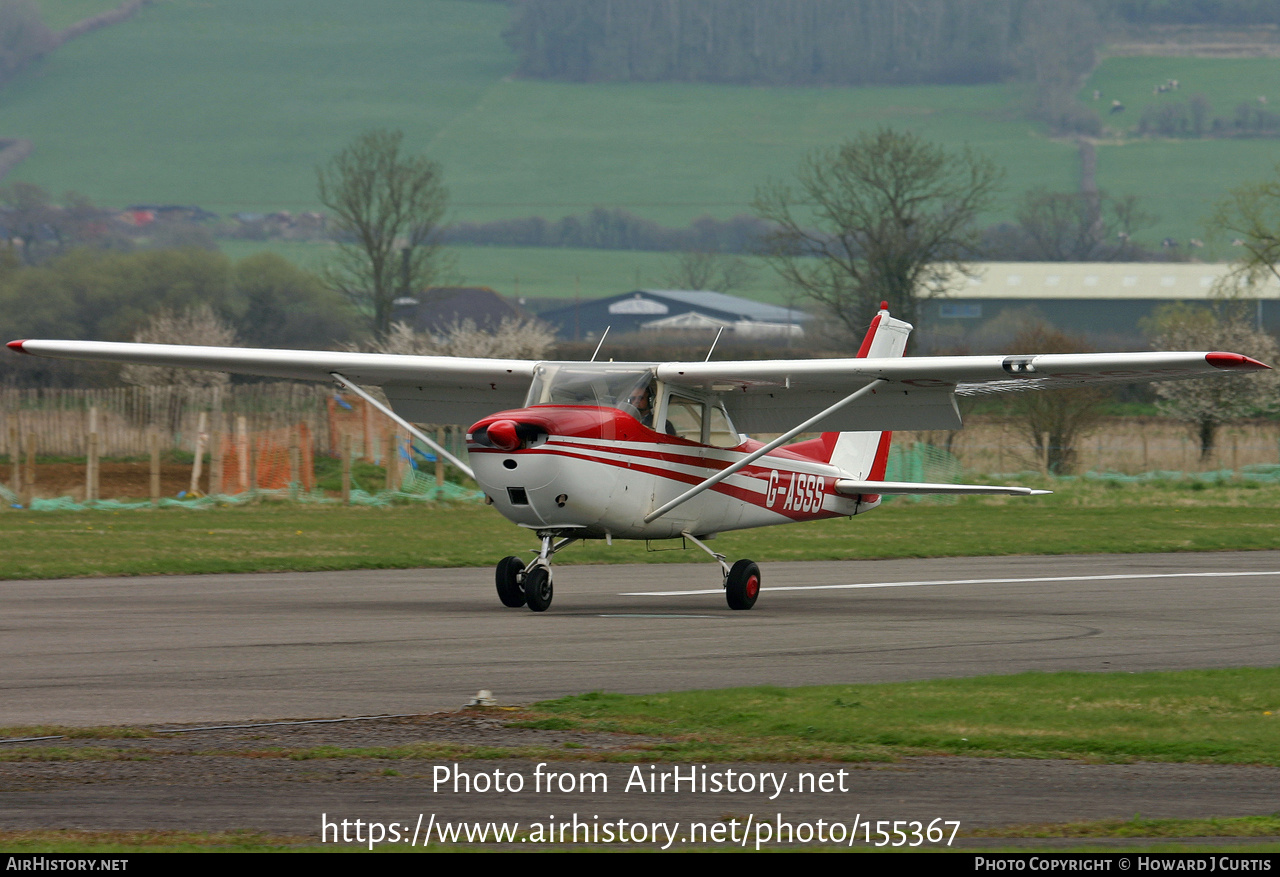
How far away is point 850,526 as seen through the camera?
1117 inches

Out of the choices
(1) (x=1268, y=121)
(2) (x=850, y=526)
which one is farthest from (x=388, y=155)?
(1) (x=1268, y=121)

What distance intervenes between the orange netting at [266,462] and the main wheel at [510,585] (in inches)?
755

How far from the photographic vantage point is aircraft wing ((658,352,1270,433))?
14.5 m

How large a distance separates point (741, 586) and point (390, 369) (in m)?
4.80

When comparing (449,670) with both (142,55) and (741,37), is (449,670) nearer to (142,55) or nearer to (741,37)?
(142,55)

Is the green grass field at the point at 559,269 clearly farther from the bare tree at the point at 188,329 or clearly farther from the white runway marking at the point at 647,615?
the white runway marking at the point at 647,615

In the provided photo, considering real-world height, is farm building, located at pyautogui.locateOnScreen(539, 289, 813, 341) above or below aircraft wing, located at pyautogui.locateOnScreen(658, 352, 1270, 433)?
above

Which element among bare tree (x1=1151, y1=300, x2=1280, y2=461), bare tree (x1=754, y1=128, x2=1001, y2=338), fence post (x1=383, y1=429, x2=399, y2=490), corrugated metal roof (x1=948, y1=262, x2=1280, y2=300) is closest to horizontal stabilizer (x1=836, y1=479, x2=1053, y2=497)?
fence post (x1=383, y1=429, x2=399, y2=490)

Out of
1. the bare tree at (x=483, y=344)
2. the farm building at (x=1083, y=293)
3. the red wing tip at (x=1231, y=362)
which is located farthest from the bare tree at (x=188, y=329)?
the farm building at (x=1083, y=293)

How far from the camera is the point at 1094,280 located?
10450cm

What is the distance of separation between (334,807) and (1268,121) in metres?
156

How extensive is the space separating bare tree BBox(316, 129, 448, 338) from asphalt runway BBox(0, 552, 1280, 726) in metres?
55.5

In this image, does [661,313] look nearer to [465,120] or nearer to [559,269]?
[559,269]

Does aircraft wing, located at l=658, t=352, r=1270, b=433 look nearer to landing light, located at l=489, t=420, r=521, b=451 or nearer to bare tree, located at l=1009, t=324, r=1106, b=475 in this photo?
landing light, located at l=489, t=420, r=521, b=451
